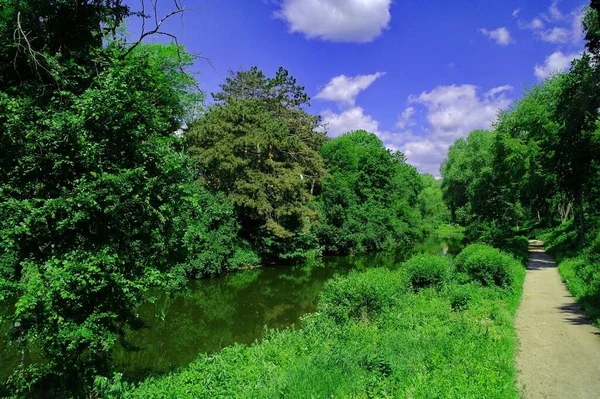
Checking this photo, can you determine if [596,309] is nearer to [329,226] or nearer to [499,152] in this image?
[499,152]

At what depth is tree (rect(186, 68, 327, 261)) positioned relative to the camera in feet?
97.5

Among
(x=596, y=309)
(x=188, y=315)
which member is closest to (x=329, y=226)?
(x=188, y=315)

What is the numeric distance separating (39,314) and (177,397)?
2846mm

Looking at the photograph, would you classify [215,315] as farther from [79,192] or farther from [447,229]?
[447,229]

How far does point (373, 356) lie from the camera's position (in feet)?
25.6

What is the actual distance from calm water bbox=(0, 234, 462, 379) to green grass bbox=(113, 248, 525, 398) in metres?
1.92

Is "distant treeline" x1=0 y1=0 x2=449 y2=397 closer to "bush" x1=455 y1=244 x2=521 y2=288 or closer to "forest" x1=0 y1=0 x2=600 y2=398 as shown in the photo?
"forest" x1=0 y1=0 x2=600 y2=398

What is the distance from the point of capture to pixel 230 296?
22.1m

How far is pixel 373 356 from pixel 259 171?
24228 mm

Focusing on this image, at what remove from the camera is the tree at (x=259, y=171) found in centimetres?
2972

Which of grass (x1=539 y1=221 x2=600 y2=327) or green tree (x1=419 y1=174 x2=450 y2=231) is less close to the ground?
green tree (x1=419 y1=174 x2=450 y2=231)

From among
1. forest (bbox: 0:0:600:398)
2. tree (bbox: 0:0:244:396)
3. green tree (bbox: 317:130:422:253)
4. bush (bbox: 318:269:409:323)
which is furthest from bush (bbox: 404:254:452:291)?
green tree (bbox: 317:130:422:253)

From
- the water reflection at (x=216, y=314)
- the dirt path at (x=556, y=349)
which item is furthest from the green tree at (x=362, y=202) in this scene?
the dirt path at (x=556, y=349)

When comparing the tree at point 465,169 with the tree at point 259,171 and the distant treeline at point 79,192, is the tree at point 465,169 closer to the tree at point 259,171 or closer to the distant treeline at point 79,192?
the tree at point 259,171
